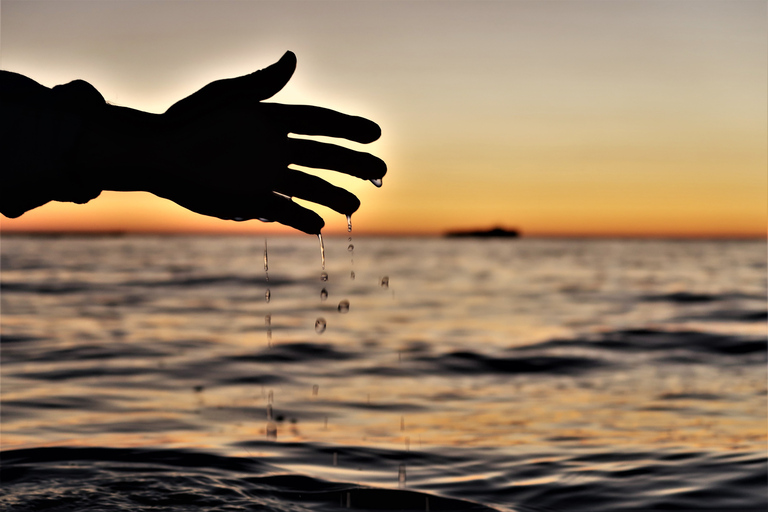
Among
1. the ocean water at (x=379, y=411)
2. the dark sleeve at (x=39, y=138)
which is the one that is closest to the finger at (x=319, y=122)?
the dark sleeve at (x=39, y=138)

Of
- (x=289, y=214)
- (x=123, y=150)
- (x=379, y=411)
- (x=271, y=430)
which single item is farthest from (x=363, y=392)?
(x=123, y=150)

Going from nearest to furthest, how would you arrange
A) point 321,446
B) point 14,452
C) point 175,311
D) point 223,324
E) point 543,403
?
1. point 14,452
2. point 321,446
3. point 543,403
4. point 223,324
5. point 175,311

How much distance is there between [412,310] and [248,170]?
18.5 m

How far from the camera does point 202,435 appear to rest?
643cm

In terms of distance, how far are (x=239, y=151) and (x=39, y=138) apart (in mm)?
459

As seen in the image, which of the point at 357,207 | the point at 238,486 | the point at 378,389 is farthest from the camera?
the point at 378,389

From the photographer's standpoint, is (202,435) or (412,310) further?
(412,310)

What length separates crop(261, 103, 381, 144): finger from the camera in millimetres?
1734

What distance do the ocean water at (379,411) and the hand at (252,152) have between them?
2.97 metres

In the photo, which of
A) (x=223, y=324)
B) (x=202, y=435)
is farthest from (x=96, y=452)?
(x=223, y=324)

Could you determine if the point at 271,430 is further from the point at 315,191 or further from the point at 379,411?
the point at 315,191

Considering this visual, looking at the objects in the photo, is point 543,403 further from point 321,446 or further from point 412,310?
point 412,310

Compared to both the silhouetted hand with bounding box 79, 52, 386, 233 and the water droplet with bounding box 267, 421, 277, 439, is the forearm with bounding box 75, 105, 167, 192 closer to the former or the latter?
the silhouetted hand with bounding box 79, 52, 386, 233

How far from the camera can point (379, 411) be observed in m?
7.82
